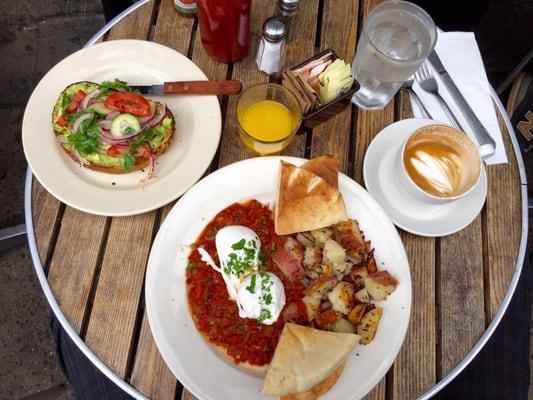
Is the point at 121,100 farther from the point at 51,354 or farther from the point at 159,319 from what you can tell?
the point at 51,354

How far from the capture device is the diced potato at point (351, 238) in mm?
1548

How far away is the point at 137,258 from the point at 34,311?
148 cm

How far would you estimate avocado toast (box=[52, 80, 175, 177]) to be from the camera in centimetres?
162

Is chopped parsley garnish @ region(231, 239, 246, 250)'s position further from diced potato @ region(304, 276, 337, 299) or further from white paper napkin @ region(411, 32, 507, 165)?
white paper napkin @ region(411, 32, 507, 165)

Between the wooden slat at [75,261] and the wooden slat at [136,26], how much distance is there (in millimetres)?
745

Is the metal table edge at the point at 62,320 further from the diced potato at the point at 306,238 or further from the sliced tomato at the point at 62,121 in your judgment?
the diced potato at the point at 306,238

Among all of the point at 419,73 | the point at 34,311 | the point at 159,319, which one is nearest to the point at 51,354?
the point at 34,311

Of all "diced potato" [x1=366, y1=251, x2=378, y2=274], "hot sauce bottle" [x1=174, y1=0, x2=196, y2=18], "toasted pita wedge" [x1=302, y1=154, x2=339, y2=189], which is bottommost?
"diced potato" [x1=366, y1=251, x2=378, y2=274]

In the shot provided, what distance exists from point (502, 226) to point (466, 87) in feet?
1.82

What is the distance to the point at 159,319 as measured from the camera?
4.75 ft

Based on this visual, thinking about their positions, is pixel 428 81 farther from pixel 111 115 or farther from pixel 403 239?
pixel 111 115

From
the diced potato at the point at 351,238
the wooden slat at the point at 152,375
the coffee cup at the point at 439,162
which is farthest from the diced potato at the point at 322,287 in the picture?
the wooden slat at the point at 152,375

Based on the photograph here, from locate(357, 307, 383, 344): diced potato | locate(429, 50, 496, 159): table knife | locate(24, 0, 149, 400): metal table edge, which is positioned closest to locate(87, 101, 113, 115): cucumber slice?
locate(24, 0, 149, 400): metal table edge

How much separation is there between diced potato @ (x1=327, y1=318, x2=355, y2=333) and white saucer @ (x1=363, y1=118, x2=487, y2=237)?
38cm
